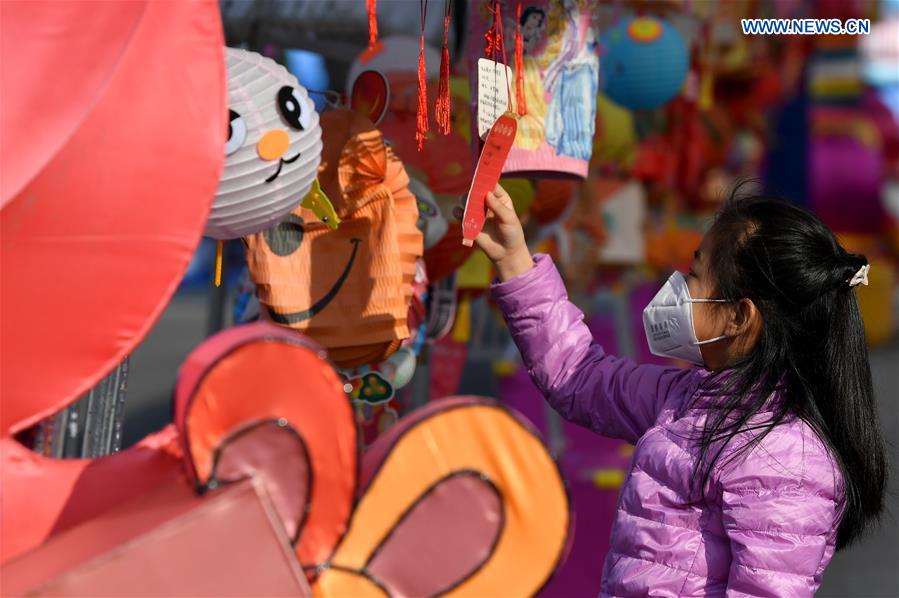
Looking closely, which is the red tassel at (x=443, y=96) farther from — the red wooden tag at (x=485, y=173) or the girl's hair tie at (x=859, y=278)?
the girl's hair tie at (x=859, y=278)

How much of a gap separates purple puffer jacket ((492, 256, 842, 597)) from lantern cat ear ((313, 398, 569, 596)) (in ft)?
1.15

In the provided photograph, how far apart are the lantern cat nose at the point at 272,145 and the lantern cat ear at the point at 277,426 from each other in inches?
20.4

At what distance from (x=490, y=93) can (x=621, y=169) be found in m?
3.41

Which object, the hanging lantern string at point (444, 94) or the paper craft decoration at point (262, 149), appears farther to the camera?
the hanging lantern string at point (444, 94)

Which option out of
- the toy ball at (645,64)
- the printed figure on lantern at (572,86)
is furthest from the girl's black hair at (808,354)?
the toy ball at (645,64)

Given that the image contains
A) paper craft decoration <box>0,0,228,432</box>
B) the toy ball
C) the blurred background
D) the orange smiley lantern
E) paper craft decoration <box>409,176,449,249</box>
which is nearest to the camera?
paper craft decoration <box>0,0,228,432</box>

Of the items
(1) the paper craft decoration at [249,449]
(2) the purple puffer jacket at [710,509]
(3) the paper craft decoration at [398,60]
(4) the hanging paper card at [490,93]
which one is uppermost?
(4) the hanging paper card at [490,93]

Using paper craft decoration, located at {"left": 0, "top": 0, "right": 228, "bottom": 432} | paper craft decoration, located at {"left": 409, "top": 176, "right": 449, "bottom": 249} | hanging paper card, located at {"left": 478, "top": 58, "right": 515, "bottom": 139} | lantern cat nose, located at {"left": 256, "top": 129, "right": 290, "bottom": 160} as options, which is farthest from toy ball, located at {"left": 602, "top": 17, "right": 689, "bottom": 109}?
paper craft decoration, located at {"left": 0, "top": 0, "right": 228, "bottom": 432}

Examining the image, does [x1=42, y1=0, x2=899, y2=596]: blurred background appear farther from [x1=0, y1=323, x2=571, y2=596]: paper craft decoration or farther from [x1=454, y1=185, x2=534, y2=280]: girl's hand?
[x1=454, y1=185, x2=534, y2=280]: girl's hand

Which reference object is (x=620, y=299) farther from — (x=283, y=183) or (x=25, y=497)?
(x=25, y=497)

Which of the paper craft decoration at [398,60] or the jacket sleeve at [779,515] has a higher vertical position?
the paper craft decoration at [398,60]

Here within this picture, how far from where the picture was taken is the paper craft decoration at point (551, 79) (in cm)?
192

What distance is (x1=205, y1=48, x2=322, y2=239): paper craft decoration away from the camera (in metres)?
1.57

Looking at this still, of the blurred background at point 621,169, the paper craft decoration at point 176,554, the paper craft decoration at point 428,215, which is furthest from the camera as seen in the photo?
the blurred background at point 621,169
